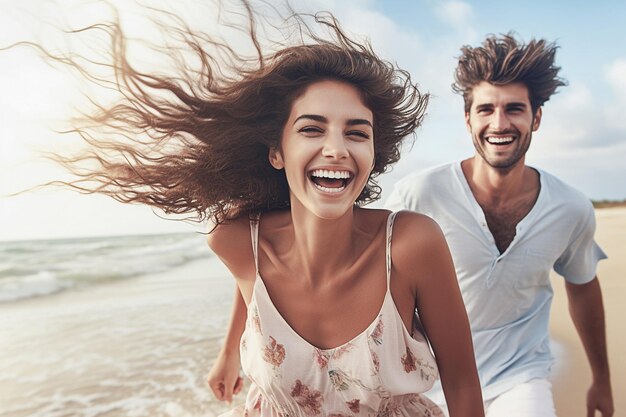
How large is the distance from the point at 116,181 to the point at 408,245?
126 cm

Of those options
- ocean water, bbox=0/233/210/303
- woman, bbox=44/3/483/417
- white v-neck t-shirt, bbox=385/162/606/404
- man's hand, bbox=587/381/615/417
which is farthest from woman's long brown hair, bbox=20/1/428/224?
Answer: ocean water, bbox=0/233/210/303

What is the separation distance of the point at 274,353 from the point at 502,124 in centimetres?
187

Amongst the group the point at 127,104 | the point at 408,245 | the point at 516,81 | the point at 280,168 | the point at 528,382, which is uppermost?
the point at 516,81

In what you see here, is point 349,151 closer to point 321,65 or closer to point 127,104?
point 321,65

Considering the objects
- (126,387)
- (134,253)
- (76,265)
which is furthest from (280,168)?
(134,253)

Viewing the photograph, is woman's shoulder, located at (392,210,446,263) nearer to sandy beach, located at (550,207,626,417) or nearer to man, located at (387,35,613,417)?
man, located at (387,35,613,417)

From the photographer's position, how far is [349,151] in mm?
2061

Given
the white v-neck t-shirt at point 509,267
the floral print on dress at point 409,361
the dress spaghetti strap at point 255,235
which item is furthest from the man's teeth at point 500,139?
the floral print on dress at point 409,361

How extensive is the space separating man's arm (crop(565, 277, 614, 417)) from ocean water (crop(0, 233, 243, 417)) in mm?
2439

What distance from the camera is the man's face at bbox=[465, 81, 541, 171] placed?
10.9 feet

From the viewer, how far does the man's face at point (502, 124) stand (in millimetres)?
3312

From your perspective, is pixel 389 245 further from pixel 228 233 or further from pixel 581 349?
pixel 581 349

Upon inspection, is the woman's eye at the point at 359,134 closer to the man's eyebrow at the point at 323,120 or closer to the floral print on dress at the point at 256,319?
the man's eyebrow at the point at 323,120

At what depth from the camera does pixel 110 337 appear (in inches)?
281
